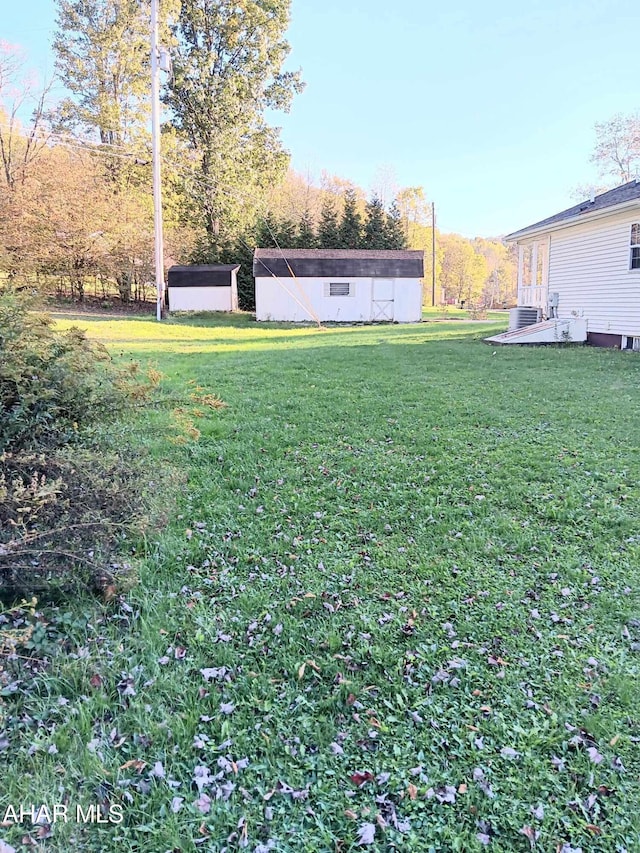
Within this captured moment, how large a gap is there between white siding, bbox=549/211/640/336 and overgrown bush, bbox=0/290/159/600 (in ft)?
37.5

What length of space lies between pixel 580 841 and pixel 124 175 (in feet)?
96.4

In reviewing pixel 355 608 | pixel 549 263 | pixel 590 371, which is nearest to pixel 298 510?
pixel 355 608

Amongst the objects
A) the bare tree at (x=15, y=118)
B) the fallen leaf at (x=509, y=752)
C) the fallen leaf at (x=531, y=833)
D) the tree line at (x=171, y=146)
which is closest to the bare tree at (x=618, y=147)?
the tree line at (x=171, y=146)

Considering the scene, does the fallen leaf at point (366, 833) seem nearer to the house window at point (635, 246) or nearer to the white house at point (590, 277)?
the white house at point (590, 277)

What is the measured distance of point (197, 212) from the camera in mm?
28438

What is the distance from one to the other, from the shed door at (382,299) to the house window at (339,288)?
1222 mm

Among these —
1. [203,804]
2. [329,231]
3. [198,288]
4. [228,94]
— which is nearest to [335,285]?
[198,288]

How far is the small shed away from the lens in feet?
80.5

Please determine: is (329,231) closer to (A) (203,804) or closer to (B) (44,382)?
(B) (44,382)

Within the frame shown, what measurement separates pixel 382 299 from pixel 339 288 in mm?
2029

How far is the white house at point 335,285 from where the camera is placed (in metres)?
23.8

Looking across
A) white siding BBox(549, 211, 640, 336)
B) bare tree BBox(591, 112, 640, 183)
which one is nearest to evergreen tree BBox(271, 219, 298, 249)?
white siding BBox(549, 211, 640, 336)

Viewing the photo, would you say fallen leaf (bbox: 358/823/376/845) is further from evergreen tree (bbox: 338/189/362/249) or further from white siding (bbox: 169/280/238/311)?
evergreen tree (bbox: 338/189/362/249)

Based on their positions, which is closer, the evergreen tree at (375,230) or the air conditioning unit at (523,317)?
the air conditioning unit at (523,317)
